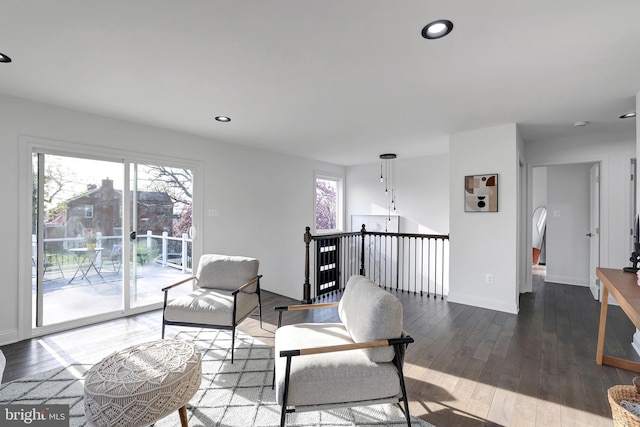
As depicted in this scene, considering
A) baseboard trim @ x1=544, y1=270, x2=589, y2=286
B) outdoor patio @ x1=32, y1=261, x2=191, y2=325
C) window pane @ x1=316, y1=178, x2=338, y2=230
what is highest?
window pane @ x1=316, y1=178, x2=338, y2=230

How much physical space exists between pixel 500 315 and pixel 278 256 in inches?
139

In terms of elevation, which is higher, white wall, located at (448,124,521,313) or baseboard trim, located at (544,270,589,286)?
white wall, located at (448,124,521,313)

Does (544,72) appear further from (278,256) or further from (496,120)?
(278,256)

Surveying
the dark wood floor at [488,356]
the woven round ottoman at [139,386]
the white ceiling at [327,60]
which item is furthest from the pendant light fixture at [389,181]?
the woven round ottoman at [139,386]

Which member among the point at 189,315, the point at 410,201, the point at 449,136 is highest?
the point at 449,136

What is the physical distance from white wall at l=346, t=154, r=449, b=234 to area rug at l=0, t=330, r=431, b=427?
13.7 ft

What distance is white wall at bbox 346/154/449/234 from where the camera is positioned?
5643mm

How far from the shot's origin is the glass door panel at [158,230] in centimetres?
379

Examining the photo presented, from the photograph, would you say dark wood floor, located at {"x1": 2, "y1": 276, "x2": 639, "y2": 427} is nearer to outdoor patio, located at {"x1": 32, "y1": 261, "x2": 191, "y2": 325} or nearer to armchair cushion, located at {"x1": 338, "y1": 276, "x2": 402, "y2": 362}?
outdoor patio, located at {"x1": 32, "y1": 261, "x2": 191, "y2": 325}

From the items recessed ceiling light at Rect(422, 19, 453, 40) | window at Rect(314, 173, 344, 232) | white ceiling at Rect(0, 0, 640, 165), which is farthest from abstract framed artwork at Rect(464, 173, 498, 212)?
window at Rect(314, 173, 344, 232)

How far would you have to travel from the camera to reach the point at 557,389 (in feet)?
7.09

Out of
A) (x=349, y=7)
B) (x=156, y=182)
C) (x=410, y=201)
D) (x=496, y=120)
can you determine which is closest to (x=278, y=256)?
(x=156, y=182)

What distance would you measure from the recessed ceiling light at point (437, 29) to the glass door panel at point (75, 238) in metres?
3.59

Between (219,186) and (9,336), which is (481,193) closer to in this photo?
(219,186)
